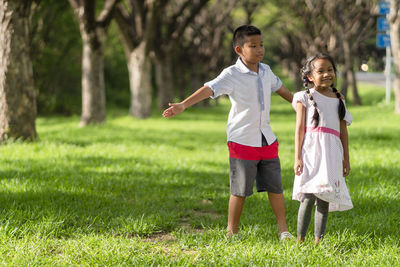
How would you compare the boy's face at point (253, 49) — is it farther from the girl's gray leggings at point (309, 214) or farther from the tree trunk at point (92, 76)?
the tree trunk at point (92, 76)

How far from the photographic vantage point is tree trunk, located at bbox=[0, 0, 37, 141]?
9180 mm

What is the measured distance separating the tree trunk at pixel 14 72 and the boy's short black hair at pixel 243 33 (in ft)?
21.5

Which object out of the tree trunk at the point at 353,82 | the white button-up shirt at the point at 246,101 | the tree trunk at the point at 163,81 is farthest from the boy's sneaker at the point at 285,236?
the tree trunk at the point at 353,82

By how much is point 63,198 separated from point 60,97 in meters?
22.7

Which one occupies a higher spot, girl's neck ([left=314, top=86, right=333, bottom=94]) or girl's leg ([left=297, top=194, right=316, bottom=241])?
girl's neck ([left=314, top=86, right=333, bottom=94])

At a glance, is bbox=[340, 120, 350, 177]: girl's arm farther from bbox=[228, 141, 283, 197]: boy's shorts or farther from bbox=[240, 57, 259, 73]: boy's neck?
bbox=[240, 57, 259, 73]: boy's neck

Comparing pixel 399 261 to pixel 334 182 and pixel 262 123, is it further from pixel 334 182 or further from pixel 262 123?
pixel 262 123

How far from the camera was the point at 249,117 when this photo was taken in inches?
153

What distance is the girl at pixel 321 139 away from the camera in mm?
3449

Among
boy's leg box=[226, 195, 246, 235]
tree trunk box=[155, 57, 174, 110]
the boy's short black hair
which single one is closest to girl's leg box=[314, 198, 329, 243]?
boy's leg box=[226, 195, 246, 235]

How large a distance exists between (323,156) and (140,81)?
1465 centimetres

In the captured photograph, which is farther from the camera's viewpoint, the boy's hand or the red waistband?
the red waistband

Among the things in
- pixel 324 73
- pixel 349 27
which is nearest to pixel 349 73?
pixel 349 27

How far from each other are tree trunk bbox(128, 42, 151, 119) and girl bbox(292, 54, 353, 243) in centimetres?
1427
